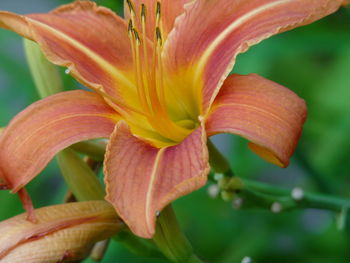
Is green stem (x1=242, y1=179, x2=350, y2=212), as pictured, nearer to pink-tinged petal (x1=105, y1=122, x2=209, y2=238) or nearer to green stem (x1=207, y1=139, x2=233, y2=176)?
green stem (x1=207, y1=139, x2=233, y2=176)

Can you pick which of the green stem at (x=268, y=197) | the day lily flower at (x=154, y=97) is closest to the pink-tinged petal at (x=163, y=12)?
the day lily flower at (x=154, y=97)

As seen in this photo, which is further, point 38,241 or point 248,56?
point 248,56

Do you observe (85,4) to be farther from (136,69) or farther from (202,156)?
(202,156)

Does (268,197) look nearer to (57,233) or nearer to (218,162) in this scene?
(218,162)

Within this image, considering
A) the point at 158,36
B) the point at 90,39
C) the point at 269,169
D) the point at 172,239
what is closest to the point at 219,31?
the point at 158,36

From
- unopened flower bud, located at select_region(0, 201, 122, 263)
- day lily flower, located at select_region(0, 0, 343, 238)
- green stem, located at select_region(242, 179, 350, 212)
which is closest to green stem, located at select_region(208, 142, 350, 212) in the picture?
green stem, located at select_region(242, 179, 350, 212)

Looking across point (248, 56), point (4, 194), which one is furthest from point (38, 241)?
point (248, 56)

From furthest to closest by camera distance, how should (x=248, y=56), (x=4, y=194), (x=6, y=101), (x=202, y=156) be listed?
(x=6, y=101) < (x=248, y=56) < (x=4, y=194) < (x=202, y=156)

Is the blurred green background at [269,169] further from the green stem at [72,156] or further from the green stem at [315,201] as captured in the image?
the green stem at [72,156]
